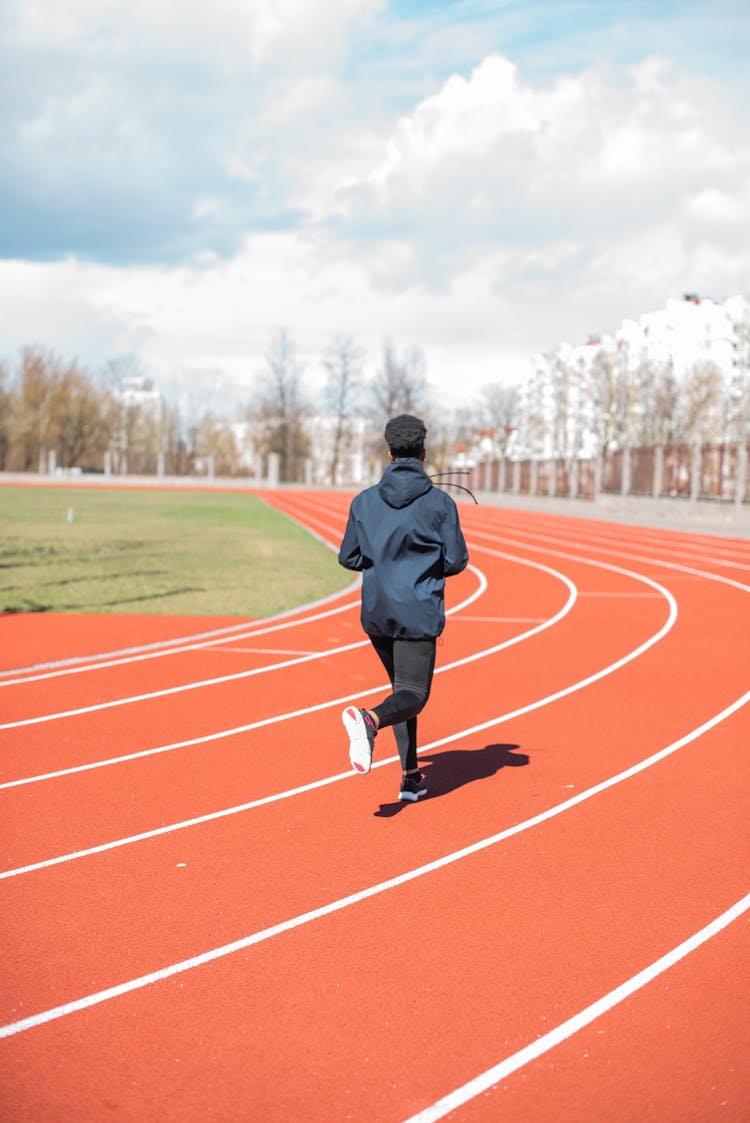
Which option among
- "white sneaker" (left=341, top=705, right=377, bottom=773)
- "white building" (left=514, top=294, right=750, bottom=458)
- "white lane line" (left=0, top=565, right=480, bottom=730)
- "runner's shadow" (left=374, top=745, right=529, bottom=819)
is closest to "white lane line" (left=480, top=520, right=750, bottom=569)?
"white lane line" (left=0, top=565, right=480, bottom=730)

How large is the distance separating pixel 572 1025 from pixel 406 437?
296 cm

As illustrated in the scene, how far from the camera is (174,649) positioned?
37.3ft

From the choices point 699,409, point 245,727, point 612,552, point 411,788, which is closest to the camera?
point 411,788

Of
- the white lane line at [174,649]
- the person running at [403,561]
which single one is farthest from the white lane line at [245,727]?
the white lane line at [174,649]

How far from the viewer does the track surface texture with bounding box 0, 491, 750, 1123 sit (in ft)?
→ 11.0

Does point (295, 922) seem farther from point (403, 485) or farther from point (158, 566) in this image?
point (158, 566)

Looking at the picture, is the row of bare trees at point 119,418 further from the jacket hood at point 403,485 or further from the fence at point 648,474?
the jacket hood at point 403,485

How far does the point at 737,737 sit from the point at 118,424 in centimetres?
10311

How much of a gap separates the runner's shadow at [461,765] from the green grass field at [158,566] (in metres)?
7.10

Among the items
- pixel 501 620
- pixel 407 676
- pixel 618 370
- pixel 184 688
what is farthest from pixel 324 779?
pixel 618 370

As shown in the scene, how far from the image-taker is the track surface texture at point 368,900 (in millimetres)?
3361

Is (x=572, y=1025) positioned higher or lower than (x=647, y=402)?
lower

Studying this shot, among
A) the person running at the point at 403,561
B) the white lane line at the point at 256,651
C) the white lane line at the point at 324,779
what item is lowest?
the white lane line at the point at 256,651

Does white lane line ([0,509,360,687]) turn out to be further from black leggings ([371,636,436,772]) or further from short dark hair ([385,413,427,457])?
short dark hair ([385,413,427,457])
